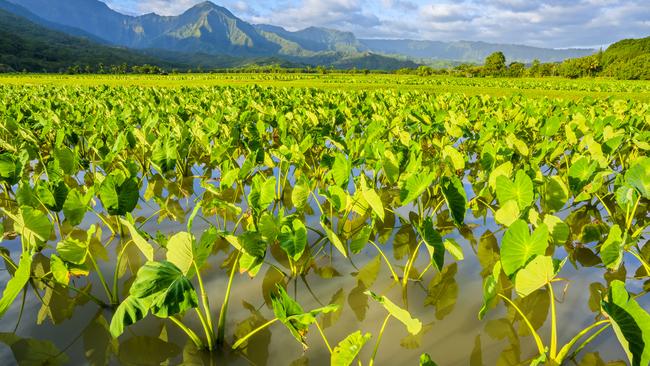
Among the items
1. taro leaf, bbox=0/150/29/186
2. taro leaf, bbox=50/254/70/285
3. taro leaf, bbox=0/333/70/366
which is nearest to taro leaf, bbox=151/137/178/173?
taro leaf, bbox=0/150/29/186

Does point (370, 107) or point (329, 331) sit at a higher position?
point (370, 107)

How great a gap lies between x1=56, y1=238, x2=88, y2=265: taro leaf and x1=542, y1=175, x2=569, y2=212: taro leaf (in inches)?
133

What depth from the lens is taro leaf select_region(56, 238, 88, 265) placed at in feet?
7.27

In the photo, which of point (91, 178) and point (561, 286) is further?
point (91, 178)

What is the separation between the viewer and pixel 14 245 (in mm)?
3252

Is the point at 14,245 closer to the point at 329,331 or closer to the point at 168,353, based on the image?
the point at 168,353

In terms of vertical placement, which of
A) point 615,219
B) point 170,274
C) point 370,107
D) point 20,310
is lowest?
point 20,310

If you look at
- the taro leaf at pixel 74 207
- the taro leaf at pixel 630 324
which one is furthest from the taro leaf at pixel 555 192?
the taro leaf at pixel 74 207

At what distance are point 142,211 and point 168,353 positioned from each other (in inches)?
95.9

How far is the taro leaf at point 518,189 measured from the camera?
281 cm

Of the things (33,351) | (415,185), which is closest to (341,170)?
(415,185)

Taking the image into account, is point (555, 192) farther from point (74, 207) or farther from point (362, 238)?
point (74, 207)

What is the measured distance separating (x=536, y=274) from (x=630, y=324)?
40 centimetres

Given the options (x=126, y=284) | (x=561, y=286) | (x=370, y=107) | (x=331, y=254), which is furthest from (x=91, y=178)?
(x=370, y=107)
